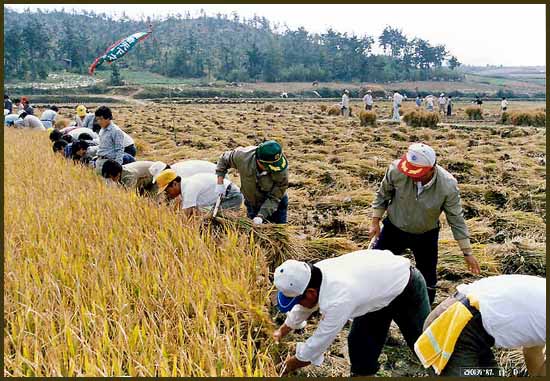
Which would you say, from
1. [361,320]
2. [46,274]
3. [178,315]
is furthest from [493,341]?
[46,274]

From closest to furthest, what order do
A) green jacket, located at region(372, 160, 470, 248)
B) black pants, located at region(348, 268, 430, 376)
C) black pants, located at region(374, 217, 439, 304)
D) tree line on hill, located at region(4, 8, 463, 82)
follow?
black pants, located at region(348, 268, 430, 376), green jacket, located at region(372, 160, 470, 248), black pants, located at region(374, 217, 439, 304), tree line on hill, located at region(4, 8, 463, 82)

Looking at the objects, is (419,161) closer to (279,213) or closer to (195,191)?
(279,213)

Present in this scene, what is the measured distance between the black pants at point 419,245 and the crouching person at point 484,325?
1.17m

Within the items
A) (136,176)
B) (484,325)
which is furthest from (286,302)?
(136,176)

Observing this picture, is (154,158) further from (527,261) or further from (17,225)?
(527,261)

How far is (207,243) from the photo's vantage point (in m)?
3.53

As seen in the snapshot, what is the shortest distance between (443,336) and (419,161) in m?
1.19

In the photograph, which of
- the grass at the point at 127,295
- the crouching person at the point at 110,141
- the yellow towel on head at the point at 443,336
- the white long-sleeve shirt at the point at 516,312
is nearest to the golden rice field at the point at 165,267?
the grass at the point at 127,295

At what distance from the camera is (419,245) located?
3.39 meters

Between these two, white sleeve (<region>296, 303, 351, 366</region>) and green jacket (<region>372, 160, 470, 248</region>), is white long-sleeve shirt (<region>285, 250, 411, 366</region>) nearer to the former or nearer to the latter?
white sleeve (<region>296, 303, 351, 366</region>)

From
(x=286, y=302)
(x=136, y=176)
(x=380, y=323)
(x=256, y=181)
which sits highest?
(x=256, y=181)

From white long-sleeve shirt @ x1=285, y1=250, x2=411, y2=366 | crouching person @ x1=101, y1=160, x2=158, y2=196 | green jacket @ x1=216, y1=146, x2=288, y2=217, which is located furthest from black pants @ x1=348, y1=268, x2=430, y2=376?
crouching person @ x1=101, y1=160, x2=158, y2=196

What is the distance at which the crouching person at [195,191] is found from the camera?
13.8 feet

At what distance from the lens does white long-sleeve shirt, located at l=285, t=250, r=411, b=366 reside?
2.24 metres
